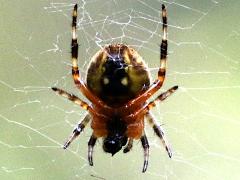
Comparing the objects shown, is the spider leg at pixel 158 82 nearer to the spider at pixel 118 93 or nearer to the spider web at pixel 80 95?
the spider at pixel 118 93

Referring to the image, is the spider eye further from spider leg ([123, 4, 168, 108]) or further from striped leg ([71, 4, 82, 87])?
striped leg ([71, 4, 82, 87])

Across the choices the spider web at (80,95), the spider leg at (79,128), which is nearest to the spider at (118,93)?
the spider leg at (79,128)

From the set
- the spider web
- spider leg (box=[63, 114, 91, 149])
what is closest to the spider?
spider leg (box=[63, 114, 91, 149])

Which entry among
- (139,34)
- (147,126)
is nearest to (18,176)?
(139,34)

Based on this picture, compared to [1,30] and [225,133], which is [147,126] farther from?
[1,30]

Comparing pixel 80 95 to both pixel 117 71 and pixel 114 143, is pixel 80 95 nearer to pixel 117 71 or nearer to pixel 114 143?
pixel 114 143

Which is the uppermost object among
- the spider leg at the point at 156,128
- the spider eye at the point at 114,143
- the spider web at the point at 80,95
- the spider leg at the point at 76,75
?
the spider leg at the point at 76,75
